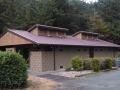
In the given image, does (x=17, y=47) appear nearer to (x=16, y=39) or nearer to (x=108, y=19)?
(x=16, y=39)

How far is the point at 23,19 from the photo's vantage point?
116 ft

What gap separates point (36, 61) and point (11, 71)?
23.5 feet

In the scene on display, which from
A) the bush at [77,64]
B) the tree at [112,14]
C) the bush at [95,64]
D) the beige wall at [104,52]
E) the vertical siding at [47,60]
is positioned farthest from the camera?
the tree at [112,14]

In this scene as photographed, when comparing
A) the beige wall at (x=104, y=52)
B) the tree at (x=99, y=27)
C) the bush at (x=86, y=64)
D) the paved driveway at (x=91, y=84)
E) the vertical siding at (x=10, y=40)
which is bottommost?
the paved driveway at (x=91, y=84)

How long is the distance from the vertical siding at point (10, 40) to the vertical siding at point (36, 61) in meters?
1.28

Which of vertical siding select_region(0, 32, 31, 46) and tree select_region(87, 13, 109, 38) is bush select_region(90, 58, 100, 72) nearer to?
vertical siding select_region(0, 32, 31, 46)

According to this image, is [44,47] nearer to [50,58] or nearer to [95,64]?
[50,58]

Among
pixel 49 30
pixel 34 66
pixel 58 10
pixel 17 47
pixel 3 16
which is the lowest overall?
pixel 34 66

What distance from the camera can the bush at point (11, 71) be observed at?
7463 millimetres

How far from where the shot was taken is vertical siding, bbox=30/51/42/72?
14291 mm

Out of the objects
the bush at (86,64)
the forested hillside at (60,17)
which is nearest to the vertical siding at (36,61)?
the bush at (86,64)

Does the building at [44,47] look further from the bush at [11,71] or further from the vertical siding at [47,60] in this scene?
the bush at [11,71]

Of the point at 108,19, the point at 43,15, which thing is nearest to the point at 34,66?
the point at 43,15

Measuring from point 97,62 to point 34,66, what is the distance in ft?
18.1
